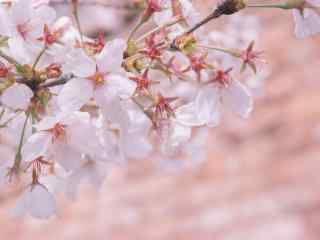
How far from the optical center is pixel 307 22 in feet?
2.68

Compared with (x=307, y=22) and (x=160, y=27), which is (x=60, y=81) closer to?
(x=160, y=27)

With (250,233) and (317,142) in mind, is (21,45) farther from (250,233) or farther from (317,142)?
(317,142)

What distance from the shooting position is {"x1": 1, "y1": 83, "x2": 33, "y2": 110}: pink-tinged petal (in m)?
0.75

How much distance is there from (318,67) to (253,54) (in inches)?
117

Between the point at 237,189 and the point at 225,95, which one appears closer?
the point at 225,95

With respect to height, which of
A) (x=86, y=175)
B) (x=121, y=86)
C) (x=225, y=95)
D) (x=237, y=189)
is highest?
(x=121, y=86)

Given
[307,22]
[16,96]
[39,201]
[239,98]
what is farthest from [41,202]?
[307,22]

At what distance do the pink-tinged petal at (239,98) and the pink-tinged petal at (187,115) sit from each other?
0.06 m

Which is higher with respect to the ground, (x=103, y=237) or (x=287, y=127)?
(x=287, y=127)

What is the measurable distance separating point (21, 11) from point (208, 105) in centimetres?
27

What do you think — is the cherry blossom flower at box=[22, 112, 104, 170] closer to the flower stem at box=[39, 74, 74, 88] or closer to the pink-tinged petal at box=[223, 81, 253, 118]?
the flower stem at box=[39, 74, 74, 88]

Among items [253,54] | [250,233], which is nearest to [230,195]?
[250,233]

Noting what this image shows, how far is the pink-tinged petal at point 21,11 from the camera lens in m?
0.79

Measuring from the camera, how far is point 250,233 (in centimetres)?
312
